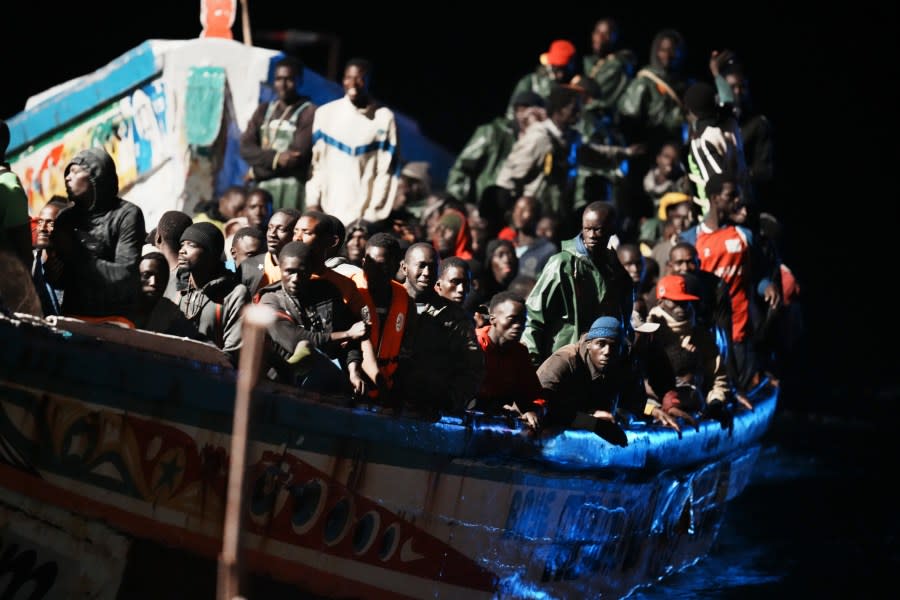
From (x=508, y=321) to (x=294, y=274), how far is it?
1257 mm

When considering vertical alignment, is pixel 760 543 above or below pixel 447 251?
below

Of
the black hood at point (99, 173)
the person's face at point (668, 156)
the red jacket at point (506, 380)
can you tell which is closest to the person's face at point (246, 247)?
the black hood at point (99, 173)

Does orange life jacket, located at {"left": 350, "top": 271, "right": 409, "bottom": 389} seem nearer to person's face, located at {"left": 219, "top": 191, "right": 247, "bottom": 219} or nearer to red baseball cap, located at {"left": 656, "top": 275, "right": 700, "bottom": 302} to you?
red baseball cap, located at {"left": 656, "top": 275, "right": 700, "bottom": 302}

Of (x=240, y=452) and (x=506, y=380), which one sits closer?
(x=240, y=452)

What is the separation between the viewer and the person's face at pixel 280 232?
784 cm

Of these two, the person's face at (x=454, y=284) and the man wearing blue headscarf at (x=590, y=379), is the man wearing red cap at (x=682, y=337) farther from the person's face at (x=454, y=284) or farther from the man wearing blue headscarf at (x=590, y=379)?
the person's face at (x=454, y=284)

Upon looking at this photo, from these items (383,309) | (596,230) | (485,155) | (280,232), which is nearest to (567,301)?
(596,230)

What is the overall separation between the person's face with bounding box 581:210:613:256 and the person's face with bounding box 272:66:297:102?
3044 mm

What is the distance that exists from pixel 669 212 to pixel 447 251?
2.74m

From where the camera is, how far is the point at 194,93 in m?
11.7

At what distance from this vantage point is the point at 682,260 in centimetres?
996

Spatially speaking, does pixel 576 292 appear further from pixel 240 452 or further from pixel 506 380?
pixel 240 452

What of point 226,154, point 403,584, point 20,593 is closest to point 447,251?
point 226,154

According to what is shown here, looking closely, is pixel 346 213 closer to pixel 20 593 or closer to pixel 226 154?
pixel 226 154
